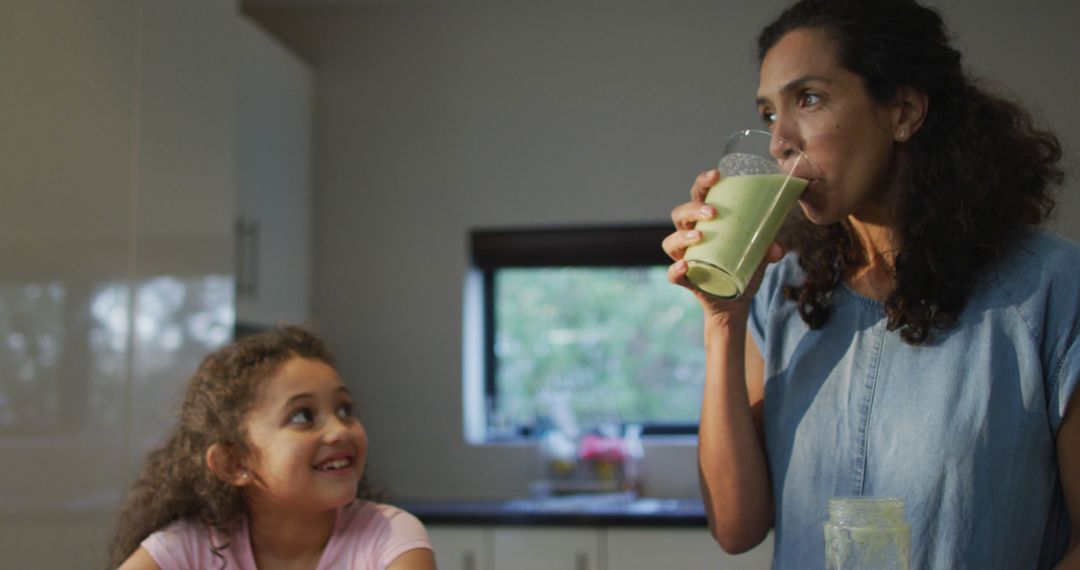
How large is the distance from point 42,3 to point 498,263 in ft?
6.86

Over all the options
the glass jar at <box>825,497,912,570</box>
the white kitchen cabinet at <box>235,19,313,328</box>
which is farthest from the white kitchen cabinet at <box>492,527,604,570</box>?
the glass jar at <box>825,497,912,570</box>

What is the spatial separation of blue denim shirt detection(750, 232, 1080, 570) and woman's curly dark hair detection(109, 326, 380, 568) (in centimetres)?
78

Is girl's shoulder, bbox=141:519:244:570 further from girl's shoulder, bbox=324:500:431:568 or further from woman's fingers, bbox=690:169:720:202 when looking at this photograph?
woman's fingers, bbox=690:169:720:202

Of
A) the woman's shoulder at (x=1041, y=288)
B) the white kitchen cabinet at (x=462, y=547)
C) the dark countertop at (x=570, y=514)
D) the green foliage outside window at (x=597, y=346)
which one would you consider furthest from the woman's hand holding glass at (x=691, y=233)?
the green foliage outside window at (x=597, y=346)

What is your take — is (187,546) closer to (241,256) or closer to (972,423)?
(972,423)

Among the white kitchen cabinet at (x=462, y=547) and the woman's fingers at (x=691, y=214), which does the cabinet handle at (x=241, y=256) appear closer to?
the white kitchen cabinet at (x=462, y=547)

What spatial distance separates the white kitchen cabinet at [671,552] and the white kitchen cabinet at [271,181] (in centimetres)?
120

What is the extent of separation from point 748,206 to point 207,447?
2.90 feet

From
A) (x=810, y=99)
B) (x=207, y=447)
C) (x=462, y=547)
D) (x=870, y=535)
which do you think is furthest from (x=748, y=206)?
(x=462, y=547)

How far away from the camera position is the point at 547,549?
323 centimetres

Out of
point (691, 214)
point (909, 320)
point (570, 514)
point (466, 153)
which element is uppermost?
point (466, 153)

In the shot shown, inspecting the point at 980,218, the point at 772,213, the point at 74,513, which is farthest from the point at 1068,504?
the point at 74,513

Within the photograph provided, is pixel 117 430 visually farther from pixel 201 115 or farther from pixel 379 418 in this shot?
pixel 379 418

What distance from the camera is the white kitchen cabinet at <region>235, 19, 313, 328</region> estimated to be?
134 inches
